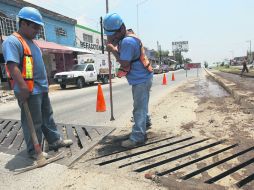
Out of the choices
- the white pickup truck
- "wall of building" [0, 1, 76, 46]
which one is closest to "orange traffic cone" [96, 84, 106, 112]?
the white pickup truck

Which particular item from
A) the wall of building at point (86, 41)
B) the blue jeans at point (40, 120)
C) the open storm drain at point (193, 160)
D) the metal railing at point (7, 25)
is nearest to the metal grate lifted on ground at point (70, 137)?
the blue jeans at point (40, 120)

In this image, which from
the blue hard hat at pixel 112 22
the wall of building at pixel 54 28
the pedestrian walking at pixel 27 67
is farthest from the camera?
the wall of building at pixel 54 28

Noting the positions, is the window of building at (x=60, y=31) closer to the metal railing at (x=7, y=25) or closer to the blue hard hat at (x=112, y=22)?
the metal railing at (x=7, y=25)

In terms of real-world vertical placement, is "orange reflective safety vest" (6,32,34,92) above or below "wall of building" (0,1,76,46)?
below

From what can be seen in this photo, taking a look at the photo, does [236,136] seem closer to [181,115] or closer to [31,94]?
[181,115]

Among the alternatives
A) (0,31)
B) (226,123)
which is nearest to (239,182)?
(226,123)

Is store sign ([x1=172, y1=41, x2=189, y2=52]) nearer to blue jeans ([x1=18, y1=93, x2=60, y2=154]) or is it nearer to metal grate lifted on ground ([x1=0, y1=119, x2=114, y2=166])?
metal grate lifted on ground ([x1=0, y1=119, x2=114, y2=166])

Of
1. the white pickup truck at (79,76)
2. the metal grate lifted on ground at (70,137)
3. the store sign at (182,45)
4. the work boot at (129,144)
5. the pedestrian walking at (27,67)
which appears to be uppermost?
the store sign at (182,45)

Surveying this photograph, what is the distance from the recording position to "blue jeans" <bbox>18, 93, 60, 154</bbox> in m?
3.96

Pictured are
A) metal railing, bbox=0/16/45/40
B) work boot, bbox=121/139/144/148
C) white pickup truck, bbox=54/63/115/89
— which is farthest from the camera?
metal railing, bbox=0/16/45/40

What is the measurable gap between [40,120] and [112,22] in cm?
174

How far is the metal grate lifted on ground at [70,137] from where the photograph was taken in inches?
169

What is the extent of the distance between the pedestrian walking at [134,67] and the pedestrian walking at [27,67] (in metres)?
1.03

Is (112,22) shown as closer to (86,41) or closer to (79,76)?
(79,76)
